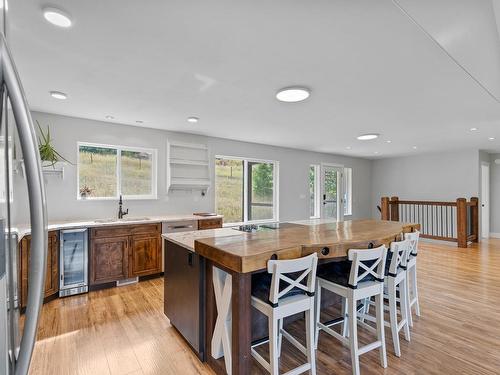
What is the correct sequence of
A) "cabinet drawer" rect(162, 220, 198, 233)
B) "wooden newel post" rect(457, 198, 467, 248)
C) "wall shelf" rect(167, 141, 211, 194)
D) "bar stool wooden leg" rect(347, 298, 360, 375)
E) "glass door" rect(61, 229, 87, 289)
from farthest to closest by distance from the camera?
"wooden newel post" rect(457, 198, 467, 248) < "wall shelf" rect(167, 141, 211, 194) < "cabinet drawer" rect(162, 220, 198, 233) < "glass door" rect(61, 229, 87, 289) < "bar stool wooden leg" rect(347, 298, 360, 375)

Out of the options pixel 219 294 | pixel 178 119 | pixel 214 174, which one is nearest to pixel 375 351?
pixel 219 294

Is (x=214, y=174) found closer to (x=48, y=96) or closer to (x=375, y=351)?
(x=48, y=96)

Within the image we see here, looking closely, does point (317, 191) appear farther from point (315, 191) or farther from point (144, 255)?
point (144, 255)

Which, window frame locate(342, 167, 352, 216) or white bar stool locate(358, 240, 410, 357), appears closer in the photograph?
white bar stool locate(358, 240, 410, 357)

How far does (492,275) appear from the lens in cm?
409

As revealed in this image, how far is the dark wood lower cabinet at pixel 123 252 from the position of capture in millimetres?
3502

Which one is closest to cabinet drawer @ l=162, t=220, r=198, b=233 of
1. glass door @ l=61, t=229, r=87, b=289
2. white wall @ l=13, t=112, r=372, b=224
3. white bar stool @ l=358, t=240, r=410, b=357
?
white wall @ l=13, t=112, r=372, b=224

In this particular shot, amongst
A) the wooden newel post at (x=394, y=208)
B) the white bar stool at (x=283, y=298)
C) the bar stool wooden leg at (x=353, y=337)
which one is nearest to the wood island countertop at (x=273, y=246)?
the white bar stool at (x=283, y=298)

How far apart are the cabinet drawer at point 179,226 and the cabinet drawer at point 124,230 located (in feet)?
0.33

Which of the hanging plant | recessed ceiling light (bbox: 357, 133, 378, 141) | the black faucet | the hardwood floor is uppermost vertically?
recessed ceiling light (bbox: 357, 133, 378, 141)

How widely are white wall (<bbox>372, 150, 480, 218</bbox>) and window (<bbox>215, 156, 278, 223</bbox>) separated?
4299mm

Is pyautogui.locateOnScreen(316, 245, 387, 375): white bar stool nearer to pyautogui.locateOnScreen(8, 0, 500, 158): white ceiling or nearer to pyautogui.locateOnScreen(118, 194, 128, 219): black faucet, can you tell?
pyautogui.locateOnScreen(8, 0, 500, 158): white ceiling

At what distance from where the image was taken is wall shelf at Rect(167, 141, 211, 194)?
4.63m

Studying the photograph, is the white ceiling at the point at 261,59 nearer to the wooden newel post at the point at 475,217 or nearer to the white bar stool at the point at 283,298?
the white bar stool at the point at 283,298
